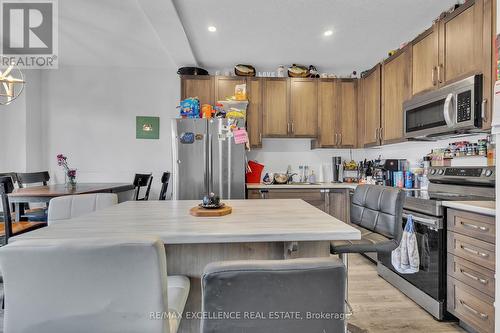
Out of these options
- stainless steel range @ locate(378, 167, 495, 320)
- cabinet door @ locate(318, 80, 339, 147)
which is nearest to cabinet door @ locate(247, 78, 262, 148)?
cabinet door @ locate(318, 80, 339, 147)

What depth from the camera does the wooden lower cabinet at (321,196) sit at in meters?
3.34

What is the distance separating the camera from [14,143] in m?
3.90

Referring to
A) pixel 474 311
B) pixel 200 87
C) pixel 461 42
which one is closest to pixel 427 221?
pixel 474 311

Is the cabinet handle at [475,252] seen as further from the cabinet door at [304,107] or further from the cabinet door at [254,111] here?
the cabinet door at [254,111]

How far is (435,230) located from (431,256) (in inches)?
8.3

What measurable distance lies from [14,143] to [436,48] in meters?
5.53

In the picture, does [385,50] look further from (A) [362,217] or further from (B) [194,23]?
(A) [362,217]

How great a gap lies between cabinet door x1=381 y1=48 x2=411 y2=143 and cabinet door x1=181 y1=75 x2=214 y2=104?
7.34 feet

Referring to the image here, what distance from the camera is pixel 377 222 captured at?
5.21ft

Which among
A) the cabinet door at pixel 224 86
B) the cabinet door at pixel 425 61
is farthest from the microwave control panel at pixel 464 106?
the cabinet door at pixel 224 86

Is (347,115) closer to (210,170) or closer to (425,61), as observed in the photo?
(425,61)

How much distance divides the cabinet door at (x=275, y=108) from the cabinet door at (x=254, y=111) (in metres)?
0.07

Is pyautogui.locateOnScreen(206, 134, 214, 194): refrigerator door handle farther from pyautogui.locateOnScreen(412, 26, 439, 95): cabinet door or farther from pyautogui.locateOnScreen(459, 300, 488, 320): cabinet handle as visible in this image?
pyautogui.locateOnScreen(459, 300, 488, 320): cabinet handle

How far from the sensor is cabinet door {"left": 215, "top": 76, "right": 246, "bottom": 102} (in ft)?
11.9
